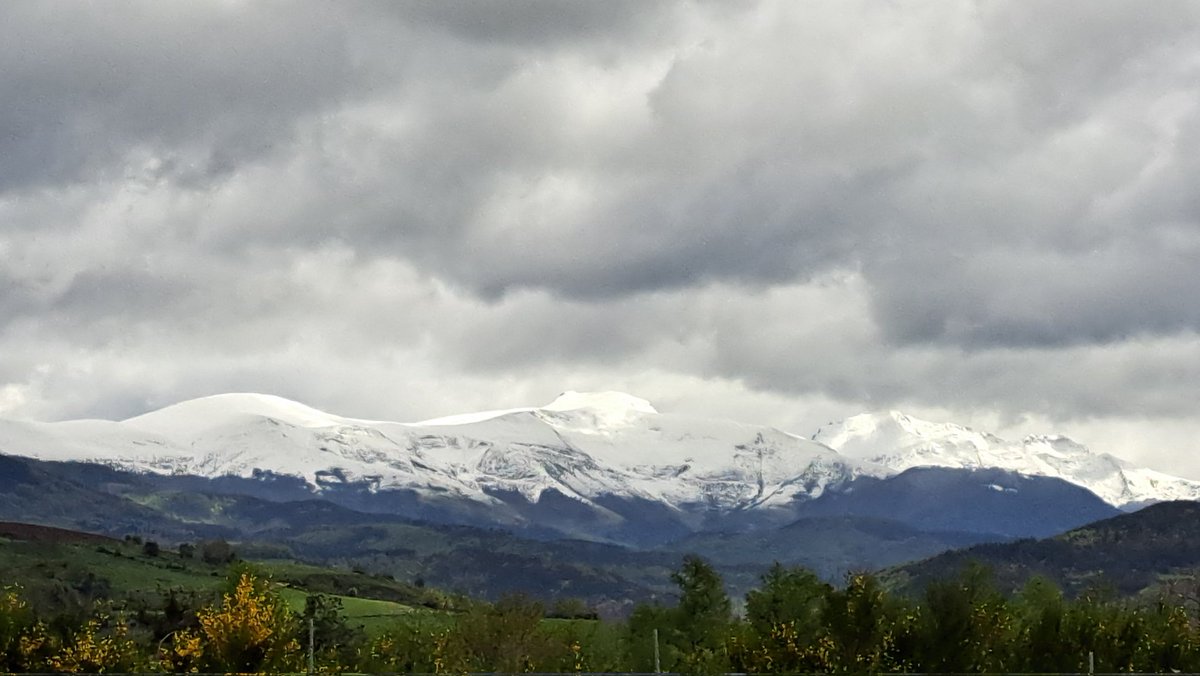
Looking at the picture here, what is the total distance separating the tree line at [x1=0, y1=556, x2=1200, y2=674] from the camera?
2064 inches

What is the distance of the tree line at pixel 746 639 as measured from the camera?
5244 centimetres

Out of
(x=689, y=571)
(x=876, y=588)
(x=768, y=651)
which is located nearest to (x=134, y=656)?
(x=768, y=651)

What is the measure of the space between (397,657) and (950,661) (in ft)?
76.0

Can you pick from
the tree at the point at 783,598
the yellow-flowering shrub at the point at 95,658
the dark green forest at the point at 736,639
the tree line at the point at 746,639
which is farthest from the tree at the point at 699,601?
the yellow-flowering shrub at the point at 95,658

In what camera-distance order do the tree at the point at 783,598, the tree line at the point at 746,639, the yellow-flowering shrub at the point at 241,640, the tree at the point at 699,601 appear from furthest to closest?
the tree at the point at 699,601, the tree at the point at 783,598, the tree line at the point at 746,639, the yellow-flowering shrub at the point at 241,640

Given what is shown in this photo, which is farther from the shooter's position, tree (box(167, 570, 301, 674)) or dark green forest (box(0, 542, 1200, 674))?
dark green forest (box(0, 542, 1200, 674))

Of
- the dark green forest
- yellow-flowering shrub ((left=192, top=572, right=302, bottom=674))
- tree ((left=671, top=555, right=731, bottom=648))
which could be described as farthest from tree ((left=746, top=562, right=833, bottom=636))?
yellow-flowering shrub ((left=192, top=572, right=302, bottom=674))

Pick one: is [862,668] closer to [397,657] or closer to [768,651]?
[768,651]

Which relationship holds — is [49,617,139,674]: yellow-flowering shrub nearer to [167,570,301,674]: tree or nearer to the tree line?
the tree line

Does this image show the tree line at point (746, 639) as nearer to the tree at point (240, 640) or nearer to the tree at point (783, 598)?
the tree at point (240, 640)

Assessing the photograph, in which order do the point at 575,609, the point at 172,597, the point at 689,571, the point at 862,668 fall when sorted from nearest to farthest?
the point at 862,668 < the point at 172,597 < the point at 689,571 < the point at 575,609

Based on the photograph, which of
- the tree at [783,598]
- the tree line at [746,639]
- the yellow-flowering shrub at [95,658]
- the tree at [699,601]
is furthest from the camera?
the tree at [699,601]

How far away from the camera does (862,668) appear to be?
5731 centimetres

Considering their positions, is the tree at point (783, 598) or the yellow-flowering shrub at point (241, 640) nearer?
the yellow-flowering shrub at point (241, 640)
